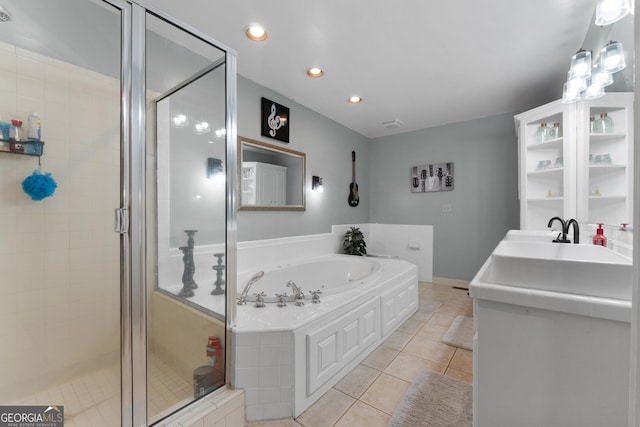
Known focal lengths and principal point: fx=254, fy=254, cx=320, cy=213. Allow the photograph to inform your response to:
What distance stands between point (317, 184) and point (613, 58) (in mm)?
2594

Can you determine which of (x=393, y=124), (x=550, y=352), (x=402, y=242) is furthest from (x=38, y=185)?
(x=402, y=242)

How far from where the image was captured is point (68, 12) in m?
1.46

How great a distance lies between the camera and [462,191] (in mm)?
3662

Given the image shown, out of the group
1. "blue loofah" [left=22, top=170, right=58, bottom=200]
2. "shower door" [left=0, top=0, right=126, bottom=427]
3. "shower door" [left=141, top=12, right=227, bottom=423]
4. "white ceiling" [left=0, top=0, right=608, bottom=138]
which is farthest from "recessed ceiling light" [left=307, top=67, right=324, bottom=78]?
"blue loofah" [left=22, top=170, right=58, bottom=200]

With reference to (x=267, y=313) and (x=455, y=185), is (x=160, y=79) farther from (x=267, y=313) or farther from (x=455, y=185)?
(x=455, y=185)

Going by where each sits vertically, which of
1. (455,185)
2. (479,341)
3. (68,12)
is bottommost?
(479,341)

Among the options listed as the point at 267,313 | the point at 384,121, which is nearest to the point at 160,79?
the point at 267,313

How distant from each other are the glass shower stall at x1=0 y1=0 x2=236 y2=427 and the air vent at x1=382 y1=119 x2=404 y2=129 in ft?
8.72

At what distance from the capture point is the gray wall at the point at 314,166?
2549 mm

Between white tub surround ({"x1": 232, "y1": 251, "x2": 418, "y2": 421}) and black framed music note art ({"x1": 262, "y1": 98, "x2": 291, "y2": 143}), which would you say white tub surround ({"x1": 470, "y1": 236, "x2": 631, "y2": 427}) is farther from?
black framed music note art ({"x1": 262, "y1": 98, "x2": 291, "y2": 143})

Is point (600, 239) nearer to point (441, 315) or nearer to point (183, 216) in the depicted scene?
point (441, 315)

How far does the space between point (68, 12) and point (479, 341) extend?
2.57 metres

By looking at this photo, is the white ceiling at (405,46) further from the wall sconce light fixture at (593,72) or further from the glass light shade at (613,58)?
the glass light shade at (613,58)

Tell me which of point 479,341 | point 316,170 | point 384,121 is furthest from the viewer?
point 384,121
